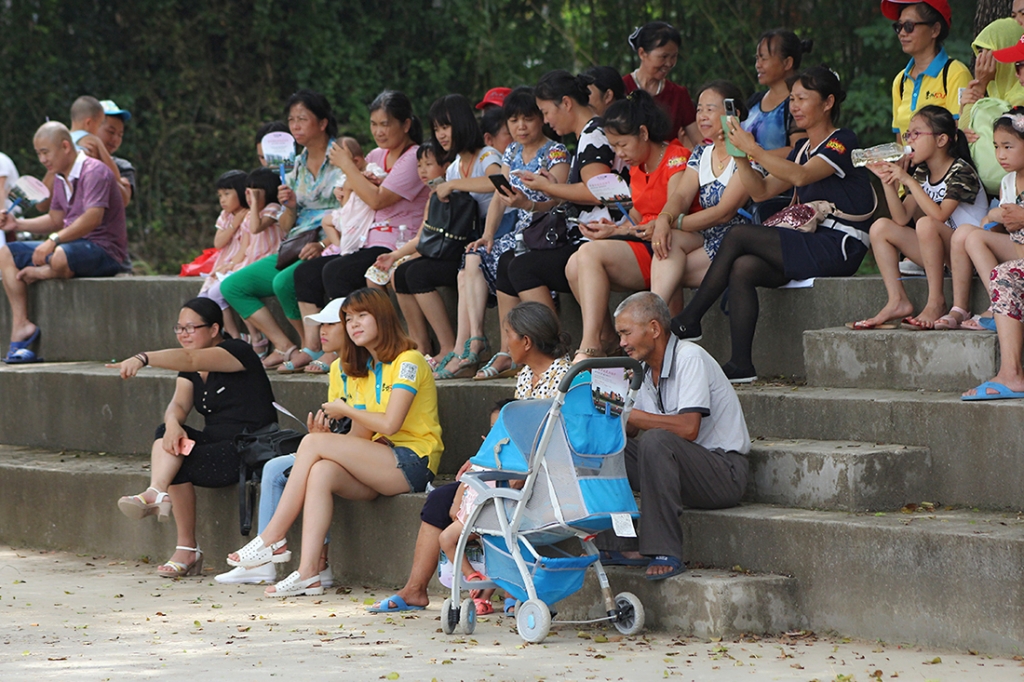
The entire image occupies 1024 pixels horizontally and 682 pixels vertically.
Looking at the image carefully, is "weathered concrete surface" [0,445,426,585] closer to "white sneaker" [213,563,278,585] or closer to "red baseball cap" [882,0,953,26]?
"white sneaker" [213,563,278,585]

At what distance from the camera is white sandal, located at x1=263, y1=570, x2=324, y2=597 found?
20.2 feet

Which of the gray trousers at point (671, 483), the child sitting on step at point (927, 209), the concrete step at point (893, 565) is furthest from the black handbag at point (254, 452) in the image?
the child sitting on step at point (927, 209)

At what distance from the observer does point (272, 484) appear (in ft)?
21.1

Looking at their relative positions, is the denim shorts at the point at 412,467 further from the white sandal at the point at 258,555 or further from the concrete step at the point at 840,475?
the concrete step at the point at 840,475

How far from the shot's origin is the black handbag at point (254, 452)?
6.69 meters

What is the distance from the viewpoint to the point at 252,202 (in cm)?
827

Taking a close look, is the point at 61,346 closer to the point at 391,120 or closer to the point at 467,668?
the point at 391,120

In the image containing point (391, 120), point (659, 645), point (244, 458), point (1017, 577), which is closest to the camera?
point (1017, 577)

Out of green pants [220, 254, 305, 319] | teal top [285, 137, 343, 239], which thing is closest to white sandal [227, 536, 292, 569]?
green pants [220, 254, 305, 319]

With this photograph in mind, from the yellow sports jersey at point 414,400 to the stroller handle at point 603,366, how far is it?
1238 mm

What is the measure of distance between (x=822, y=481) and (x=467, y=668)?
62.6 inches

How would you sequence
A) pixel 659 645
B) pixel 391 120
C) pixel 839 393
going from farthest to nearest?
pixel 391 120 < pixel 839 393 < pixel 659 645

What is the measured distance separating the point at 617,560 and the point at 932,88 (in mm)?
2869

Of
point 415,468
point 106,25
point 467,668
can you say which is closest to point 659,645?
point 467,668
